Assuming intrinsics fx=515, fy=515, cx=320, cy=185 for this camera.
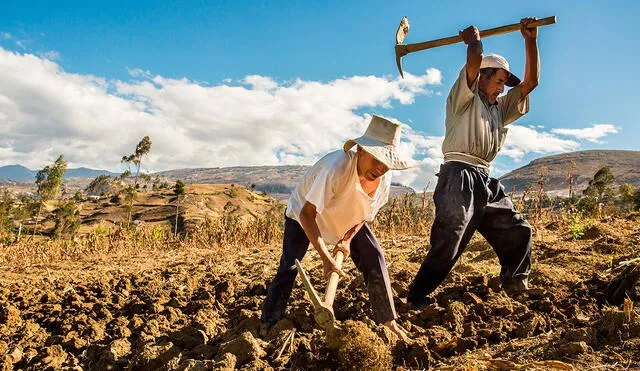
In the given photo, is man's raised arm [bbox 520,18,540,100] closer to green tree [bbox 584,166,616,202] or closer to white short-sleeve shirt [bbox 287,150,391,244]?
white short-sleeve shirt [bbox 287,150,391,244]

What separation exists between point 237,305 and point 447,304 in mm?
1530

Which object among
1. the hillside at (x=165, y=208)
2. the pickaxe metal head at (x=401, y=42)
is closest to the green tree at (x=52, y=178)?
the pickaxe metal head at (x=401, y=42)

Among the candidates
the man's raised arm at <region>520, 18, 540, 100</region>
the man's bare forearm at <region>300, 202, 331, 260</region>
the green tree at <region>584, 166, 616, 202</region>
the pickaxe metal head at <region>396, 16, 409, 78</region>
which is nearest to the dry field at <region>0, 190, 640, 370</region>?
the man's bare forearm at <region>300, 202, 331, 260</region>

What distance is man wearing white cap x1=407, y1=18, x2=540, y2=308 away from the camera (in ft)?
9.96

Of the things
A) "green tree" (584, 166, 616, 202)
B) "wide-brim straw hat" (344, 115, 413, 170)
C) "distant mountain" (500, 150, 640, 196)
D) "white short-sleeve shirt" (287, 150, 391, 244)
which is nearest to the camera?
"wide-brim straw hat" (344, 115, 413, 170)

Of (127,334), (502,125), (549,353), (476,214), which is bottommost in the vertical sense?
(127,334)

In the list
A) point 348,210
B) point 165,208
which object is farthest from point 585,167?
point 348,210

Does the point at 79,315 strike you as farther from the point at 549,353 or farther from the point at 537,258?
the point at 537,258

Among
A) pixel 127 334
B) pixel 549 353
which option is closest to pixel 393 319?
pixel 549 353

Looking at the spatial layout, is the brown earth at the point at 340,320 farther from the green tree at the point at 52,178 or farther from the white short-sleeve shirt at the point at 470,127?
the green tree at the point at 52,178

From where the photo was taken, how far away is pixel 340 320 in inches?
128

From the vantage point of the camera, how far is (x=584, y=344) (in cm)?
211

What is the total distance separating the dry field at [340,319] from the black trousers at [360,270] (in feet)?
0.36

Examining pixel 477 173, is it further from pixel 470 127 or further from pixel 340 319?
pixel 340 319
